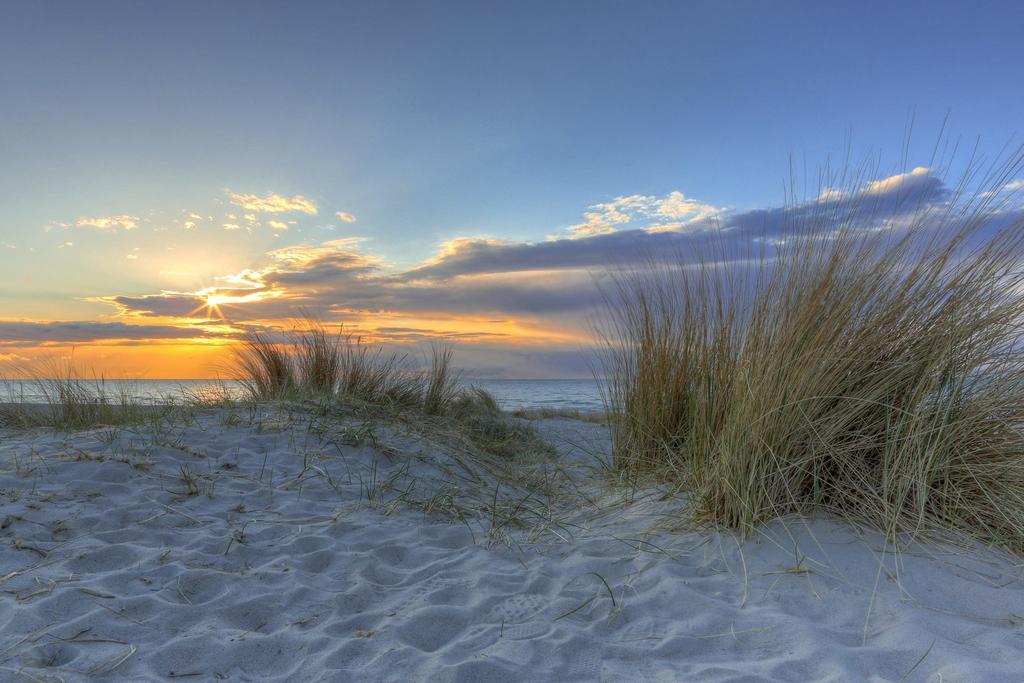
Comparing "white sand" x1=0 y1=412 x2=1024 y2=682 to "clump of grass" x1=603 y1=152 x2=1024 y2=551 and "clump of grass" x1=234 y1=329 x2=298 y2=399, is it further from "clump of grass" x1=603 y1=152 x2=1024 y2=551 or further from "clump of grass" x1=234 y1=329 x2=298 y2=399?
"clump of grass" x1=234 y1=329 x2=298 y2=399

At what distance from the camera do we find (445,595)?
7.95 ft

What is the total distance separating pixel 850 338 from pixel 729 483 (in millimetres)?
902

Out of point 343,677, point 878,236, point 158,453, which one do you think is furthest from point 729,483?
point 158,453

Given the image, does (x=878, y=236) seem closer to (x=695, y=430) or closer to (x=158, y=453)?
(x=695, y=430)

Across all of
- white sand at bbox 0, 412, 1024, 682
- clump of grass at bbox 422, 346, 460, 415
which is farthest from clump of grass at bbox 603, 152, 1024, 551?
clump of grass at bbox 422, 346, 460, 415

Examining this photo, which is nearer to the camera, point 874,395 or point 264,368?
point 874,395

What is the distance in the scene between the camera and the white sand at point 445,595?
6.24 ft

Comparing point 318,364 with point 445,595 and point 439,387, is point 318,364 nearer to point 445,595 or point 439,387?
point 439,387

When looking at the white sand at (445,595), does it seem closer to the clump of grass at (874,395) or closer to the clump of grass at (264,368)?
the clump of grass at (874,395)

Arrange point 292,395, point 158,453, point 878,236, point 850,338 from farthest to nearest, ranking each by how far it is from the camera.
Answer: point 292,395, point 158,453, point 878,236, point 850,338

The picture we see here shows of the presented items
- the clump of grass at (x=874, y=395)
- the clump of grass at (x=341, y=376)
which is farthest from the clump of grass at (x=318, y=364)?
the clump of grass at (x=874, y=395)

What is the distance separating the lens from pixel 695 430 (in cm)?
313

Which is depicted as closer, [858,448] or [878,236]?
[858,448]

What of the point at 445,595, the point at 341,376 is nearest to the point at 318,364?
the point at 341,376
